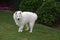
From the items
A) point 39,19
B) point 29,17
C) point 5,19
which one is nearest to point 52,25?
point 39,19

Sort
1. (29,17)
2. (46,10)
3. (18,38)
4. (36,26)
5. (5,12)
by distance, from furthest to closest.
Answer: (5,12) < (46,10) < (36,26) < (29,17) < (18,38)

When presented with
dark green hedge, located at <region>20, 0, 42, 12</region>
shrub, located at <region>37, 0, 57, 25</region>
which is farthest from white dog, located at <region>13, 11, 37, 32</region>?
dark green hedge, located at <region>20, 0, 42, 12</region>

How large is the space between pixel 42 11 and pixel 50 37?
339cm

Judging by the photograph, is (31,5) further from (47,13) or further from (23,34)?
(23,34)

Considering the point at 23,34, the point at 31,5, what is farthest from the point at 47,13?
the point at 23,34

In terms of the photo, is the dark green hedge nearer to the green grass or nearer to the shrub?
the shrub

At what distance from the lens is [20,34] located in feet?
31.6

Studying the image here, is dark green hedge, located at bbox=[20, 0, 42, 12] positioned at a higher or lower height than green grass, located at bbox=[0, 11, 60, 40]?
higher

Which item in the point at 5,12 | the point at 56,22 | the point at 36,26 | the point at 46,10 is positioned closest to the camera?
the point at 36,26

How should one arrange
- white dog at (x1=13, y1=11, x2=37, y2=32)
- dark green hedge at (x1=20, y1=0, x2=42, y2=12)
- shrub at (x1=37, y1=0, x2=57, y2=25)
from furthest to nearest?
1. dark green hedge at (x1=20, y1=0, x2=42, y2=12)
2. shrub at (x1=37, y1=0, x2=57, y2=25)
3. white dog at (x1=13, y1=11, x2=37, y2=32)

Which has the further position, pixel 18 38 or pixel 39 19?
pixel 39 19

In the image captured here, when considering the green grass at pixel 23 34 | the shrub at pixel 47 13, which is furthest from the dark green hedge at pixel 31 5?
the green grass at pixel 23 34

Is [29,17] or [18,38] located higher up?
[29,17]

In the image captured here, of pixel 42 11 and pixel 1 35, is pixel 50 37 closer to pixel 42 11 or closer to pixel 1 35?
pixel 1 35
